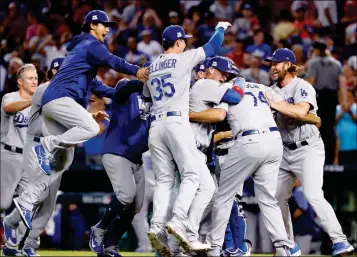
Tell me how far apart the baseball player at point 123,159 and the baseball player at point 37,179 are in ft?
0.97

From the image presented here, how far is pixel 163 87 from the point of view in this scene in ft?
28.0

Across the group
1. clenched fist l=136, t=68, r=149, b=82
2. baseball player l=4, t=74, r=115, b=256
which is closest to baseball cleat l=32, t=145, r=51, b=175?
baseball player l=4, t=74, r=115, b=256

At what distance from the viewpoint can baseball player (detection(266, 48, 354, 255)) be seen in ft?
30.0

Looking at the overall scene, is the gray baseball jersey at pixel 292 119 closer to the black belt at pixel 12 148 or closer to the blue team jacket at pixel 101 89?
the blue team jacket at pixel 101 89

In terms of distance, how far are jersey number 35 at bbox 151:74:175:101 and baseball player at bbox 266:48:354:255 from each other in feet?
3.97

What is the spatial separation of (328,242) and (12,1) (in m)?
8.62

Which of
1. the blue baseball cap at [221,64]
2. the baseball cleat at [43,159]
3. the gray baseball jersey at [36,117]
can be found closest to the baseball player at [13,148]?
the gray baseball jersey at [36,117]

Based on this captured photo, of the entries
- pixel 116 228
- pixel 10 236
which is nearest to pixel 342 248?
pixel 116 228

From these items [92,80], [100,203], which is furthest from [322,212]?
[100,203]

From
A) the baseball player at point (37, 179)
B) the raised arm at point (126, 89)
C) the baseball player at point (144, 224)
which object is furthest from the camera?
the baseball player at point (144, 224)

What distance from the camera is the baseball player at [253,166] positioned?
29.0ft

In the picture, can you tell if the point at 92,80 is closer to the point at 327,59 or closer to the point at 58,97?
the point at 58,97

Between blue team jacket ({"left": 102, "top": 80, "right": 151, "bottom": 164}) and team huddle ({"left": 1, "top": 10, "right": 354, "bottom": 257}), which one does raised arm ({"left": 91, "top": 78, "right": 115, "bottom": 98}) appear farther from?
blue team jacket ({"left": 102, "top": 80, "right": 151, "bottom": 164})

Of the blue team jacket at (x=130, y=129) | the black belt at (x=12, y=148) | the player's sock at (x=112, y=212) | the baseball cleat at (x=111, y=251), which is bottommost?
the baseball cleat at (x=111, y=251)
